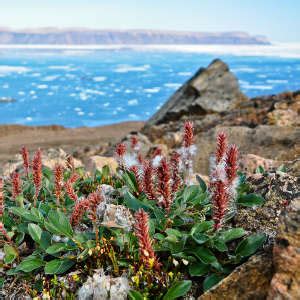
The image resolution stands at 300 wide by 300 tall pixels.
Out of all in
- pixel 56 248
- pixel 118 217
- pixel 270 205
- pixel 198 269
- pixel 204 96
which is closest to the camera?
pixel 198 269

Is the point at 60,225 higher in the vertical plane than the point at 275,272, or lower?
lower

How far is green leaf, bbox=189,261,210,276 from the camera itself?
401cm

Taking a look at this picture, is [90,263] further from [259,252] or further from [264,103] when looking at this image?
[264,103]

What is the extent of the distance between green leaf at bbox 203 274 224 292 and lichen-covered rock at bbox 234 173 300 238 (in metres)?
0.61

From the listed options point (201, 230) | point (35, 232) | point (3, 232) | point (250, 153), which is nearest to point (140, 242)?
point (201, 230)

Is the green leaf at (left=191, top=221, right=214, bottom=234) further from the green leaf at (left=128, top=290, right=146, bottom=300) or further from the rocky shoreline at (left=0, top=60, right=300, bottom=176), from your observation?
the rocky shoreline at (left=0, top=60, right=300, bottom=176)

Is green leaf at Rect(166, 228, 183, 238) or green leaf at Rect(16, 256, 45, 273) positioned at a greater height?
green leaf at Rect(166, 228, 183, 238)

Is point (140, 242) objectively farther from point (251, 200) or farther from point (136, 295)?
point (251, 200)

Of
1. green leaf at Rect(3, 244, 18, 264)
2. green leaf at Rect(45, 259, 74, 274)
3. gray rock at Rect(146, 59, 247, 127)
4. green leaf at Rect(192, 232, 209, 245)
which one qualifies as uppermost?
green leaf at Rect(192, 232, 209, 245)

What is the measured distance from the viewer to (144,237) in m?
3.39

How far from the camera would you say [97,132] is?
34.3 m

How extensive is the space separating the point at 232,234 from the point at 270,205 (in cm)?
80

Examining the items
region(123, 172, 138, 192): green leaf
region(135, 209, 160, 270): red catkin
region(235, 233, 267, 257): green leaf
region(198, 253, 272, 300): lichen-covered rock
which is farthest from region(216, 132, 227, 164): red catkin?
region(123, 172, 138, 192): green leaf

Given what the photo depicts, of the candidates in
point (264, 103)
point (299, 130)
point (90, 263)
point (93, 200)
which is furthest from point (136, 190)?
point (264, 103)
